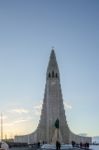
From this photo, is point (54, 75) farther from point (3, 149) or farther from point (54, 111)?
point (3, 149)

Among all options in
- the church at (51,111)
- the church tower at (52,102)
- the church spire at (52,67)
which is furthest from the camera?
the church tower at (52,102)

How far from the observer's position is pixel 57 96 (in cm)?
19400

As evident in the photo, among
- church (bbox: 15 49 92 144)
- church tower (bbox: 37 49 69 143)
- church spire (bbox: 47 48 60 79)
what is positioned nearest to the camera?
church (bbox: 15 49 92 144)

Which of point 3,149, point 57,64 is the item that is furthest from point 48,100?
point 3,149

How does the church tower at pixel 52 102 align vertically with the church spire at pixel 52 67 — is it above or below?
below

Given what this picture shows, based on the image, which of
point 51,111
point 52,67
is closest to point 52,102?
point 51,111

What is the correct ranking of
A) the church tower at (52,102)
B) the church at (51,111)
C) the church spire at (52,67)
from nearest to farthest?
the church at (51,111) → the church spire at (52,67) → the church tower at (52,102)

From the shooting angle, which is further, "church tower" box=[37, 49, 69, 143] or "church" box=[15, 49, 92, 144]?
"church tower" box=[37, 49, 69, 143]

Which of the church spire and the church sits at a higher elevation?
the church spire

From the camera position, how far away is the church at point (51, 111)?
18750 centimetres

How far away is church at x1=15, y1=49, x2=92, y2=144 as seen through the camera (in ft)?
615

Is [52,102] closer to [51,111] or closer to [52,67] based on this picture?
[51,111]

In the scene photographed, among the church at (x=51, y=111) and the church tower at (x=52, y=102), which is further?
the church tower at (x=52, y=102)

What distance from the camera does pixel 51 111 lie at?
635 feet
